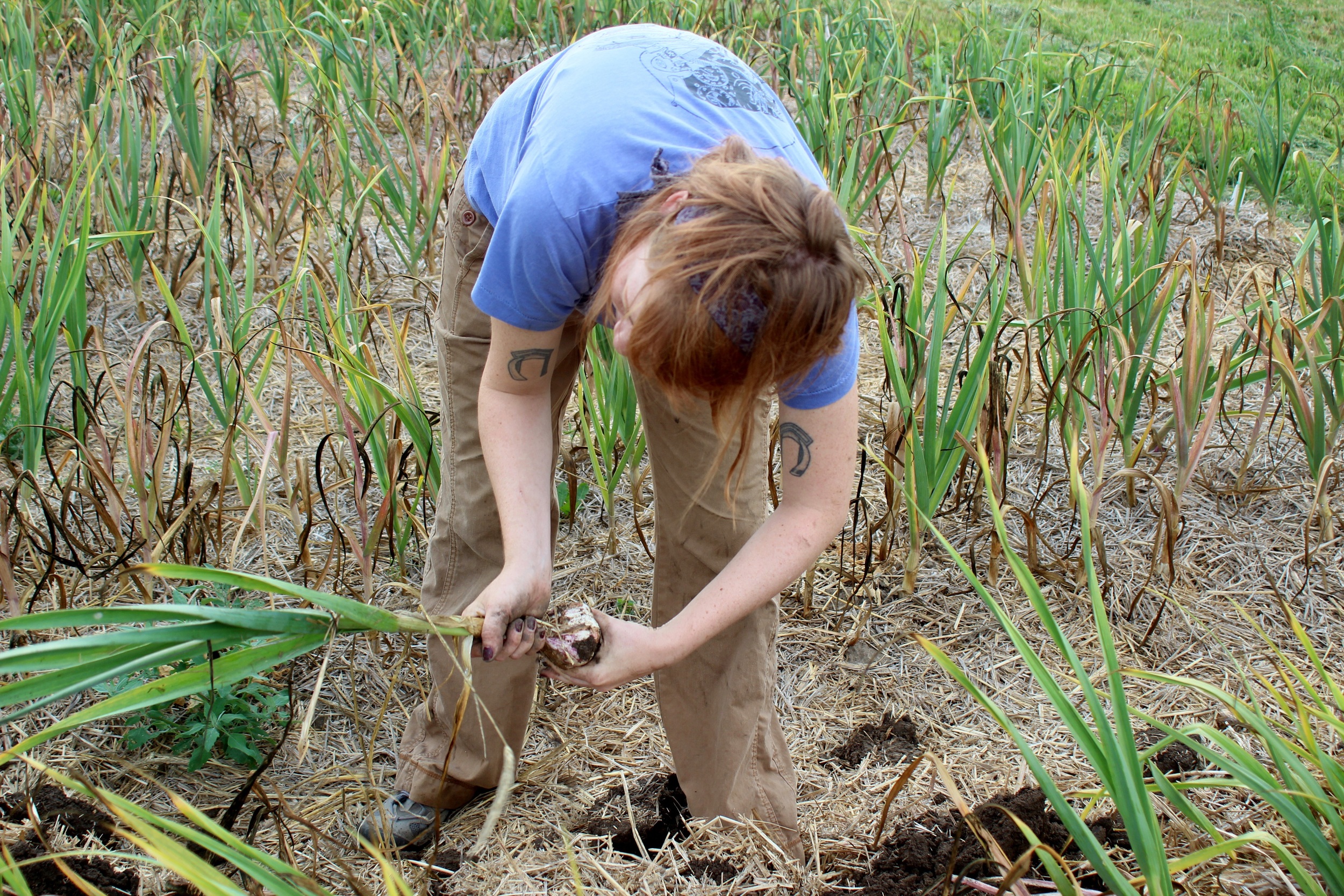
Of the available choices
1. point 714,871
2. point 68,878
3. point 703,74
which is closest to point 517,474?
point 703,74

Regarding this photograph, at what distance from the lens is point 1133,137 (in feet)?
8.47

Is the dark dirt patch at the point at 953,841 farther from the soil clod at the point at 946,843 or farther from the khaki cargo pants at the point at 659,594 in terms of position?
the khaki cargo pants at the point at 659,594

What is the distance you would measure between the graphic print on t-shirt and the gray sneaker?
1.06 metres

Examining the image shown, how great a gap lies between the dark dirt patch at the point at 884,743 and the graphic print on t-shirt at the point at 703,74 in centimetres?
102

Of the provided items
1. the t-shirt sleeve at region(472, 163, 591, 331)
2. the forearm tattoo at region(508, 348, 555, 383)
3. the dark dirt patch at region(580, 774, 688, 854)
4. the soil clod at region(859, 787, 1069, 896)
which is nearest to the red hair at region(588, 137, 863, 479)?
the t-shirt sleeve at region(472, 163, 591, 331)

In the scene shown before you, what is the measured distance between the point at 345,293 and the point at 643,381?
760 millimetres

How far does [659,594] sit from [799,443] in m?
0.42

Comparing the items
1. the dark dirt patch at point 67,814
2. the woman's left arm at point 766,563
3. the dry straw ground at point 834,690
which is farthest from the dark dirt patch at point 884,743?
the dark dirt patch at point 67,814

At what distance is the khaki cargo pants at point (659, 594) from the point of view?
1.24 meters

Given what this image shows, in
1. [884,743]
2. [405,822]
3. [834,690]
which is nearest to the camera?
[405,822]

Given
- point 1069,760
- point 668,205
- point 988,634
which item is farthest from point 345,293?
point 1069,760

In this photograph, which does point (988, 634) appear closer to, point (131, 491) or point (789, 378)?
point (789, 378)

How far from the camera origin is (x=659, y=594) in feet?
4.50

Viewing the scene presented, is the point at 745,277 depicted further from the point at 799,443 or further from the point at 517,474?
the point at 517,474
